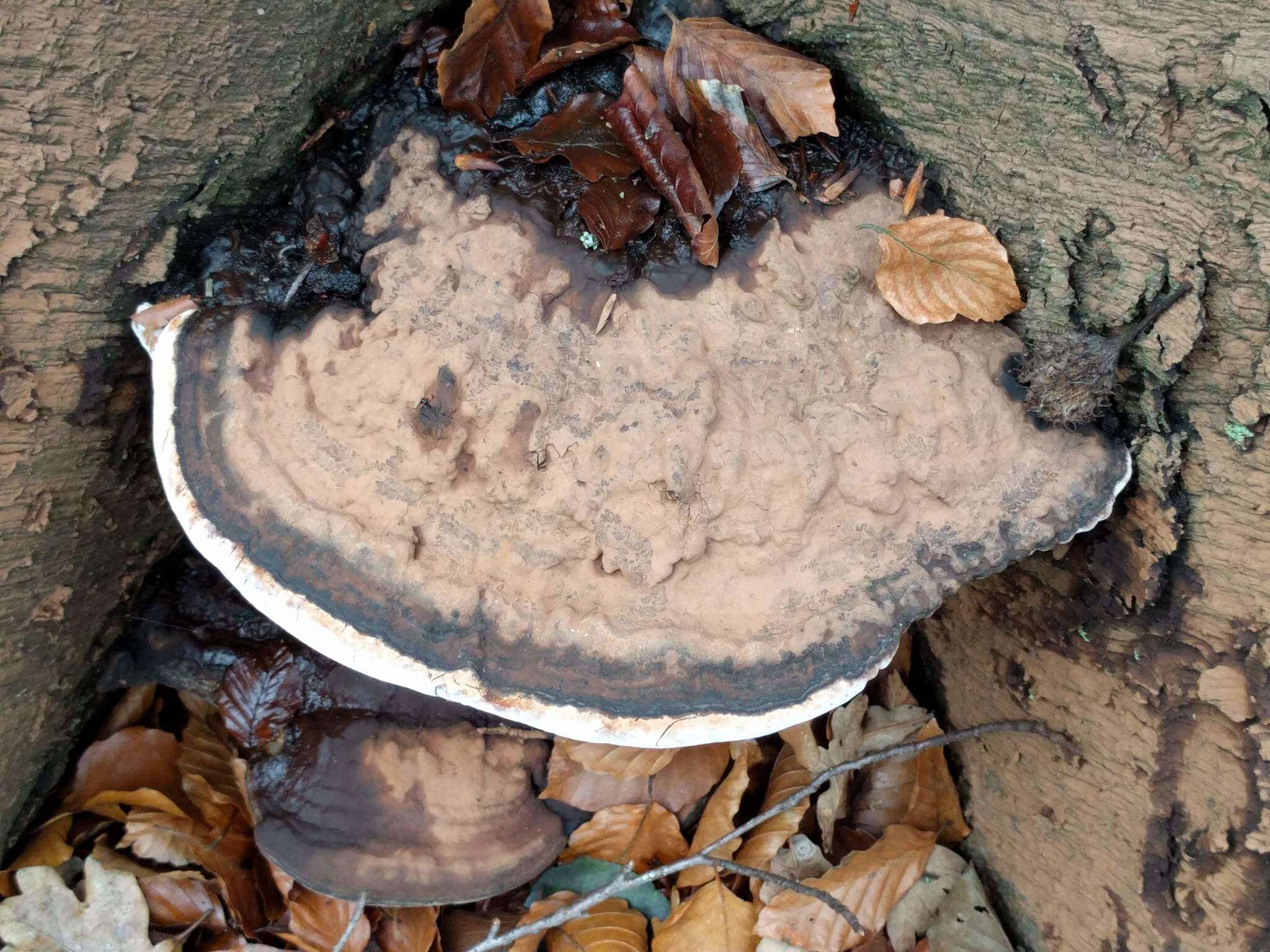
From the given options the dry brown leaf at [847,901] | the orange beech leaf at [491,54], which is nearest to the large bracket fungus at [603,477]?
the orange beech leaf at [491,54]

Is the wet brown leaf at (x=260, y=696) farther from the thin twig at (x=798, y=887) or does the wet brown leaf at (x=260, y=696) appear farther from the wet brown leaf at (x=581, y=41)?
the wet brown leaf at (x=581, y=41)

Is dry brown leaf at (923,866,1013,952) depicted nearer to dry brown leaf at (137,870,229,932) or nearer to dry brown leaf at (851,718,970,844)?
dry brown leaf at (851,718,970,844)

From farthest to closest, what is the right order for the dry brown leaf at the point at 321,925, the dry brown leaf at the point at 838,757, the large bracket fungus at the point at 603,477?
the dry brown leaf at the point at 838,757 → the dry brown leaf at the point at 321,925 → the large bracket fungus at the point at 603,477

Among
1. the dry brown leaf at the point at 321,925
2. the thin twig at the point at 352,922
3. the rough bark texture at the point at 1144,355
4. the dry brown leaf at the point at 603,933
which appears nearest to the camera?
the rough bark texture at the point at 1144,355

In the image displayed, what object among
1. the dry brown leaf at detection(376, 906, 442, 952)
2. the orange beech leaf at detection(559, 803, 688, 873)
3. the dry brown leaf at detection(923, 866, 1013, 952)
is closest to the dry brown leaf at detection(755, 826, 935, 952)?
the dry brown leaf at detection(923, 866, 1013, 952)

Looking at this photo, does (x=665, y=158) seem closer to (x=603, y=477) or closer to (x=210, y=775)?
(x=603, y=477)

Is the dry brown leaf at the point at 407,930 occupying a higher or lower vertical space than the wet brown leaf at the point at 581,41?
lower
